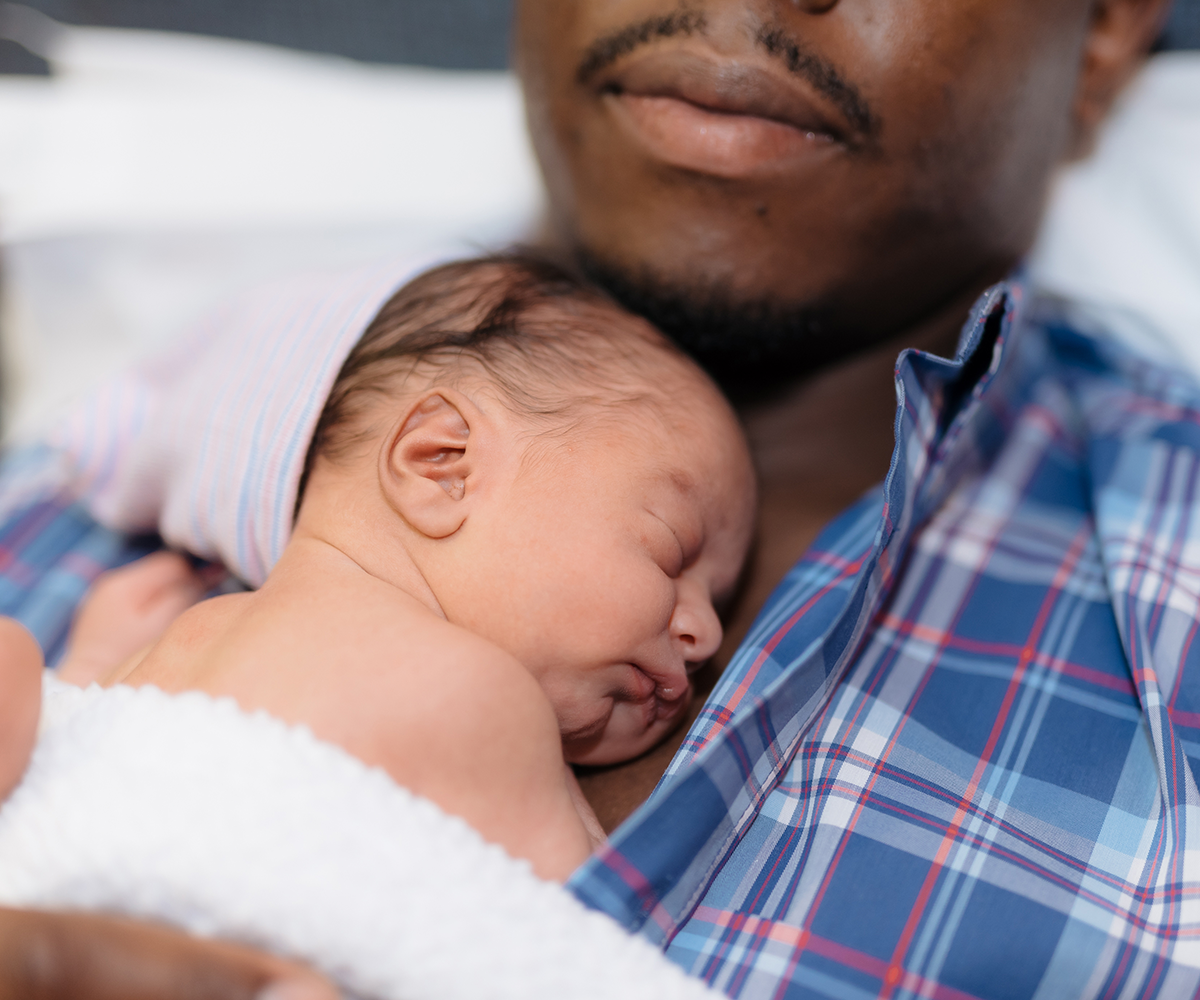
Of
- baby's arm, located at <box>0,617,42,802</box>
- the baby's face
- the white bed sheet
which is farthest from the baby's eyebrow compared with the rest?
the white bed sheet

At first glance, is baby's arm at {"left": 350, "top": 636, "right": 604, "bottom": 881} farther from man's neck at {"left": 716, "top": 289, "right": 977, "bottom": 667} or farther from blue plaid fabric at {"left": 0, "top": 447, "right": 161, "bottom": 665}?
blue plaid fabric at {"left": 0, "top": 447, "right": 161, "bottom": 665}

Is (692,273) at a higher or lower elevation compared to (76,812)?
higher

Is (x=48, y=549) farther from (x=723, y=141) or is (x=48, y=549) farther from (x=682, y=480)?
(x=723, y=141)

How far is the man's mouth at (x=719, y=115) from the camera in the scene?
41.1 inches

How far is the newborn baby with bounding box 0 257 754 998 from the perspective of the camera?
2.56ft

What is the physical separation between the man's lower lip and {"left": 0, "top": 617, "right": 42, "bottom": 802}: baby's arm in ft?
2.76

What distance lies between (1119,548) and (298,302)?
3.54 ft

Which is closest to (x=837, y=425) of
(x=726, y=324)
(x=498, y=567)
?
(x=726, y=324)

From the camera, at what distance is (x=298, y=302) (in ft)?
4.07

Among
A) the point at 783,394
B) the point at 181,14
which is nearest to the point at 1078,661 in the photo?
the point at 783,394

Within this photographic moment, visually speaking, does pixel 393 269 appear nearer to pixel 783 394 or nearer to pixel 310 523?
pixel 310 523

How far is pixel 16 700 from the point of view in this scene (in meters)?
0.79

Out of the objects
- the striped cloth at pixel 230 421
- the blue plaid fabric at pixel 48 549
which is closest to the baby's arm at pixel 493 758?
the striped cloth at pixel 230 421

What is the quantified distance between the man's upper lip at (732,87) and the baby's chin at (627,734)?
2.17 ft
